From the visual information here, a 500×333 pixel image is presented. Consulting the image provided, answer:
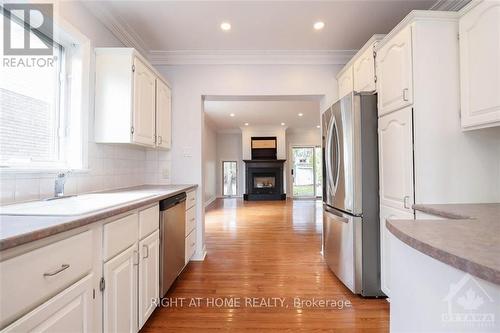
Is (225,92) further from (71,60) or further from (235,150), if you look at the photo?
(235,150)

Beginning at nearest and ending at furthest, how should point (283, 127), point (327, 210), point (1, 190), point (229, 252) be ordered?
point (1, 190), point (327, 210), point (229, 252), point (283, 127)

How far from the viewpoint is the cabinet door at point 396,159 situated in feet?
5.65

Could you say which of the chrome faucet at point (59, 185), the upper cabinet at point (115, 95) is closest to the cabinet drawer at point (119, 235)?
the chrome faucet at point (59, 185)

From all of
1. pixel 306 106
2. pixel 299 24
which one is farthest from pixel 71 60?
pixel 306 106

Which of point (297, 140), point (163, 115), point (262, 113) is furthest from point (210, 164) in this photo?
point (163, 115)

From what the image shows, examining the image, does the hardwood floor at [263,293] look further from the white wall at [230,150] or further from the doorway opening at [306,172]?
the white wall at [230,150]

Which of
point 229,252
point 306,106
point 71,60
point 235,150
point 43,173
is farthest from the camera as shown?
point 235,150

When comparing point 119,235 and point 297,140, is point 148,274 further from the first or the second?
point 297,140

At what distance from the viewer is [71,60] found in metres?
1.94

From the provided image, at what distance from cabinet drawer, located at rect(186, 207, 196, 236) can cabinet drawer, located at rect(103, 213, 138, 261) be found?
111cm

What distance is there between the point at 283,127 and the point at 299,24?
6.57 metres

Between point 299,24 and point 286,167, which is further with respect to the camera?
point 286,167

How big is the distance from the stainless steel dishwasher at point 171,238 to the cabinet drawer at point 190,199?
147 mm

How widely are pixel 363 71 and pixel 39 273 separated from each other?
2657mm
